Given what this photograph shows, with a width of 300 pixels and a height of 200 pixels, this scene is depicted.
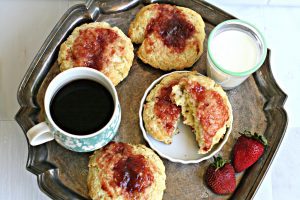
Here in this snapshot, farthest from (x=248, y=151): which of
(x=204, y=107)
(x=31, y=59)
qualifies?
(x=31, y=59)

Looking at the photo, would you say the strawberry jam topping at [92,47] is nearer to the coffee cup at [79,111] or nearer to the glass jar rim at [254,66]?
the coffee cup at [79,111]

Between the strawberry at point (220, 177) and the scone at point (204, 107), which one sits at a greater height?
the scone at point (204, 107)

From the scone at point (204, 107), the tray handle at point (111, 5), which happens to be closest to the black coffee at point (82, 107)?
the scone at point (204, 107)

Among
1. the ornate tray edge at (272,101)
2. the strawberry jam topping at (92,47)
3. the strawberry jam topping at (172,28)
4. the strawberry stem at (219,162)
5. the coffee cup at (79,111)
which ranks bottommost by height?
the strawberry stem at (219,162)

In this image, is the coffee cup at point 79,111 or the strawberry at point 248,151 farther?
the strawberry at point 248,151

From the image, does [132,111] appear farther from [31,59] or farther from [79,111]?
[31,59]

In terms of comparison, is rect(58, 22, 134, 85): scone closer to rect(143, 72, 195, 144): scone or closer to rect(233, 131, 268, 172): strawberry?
rect(143, 72, 195, 144): scone
